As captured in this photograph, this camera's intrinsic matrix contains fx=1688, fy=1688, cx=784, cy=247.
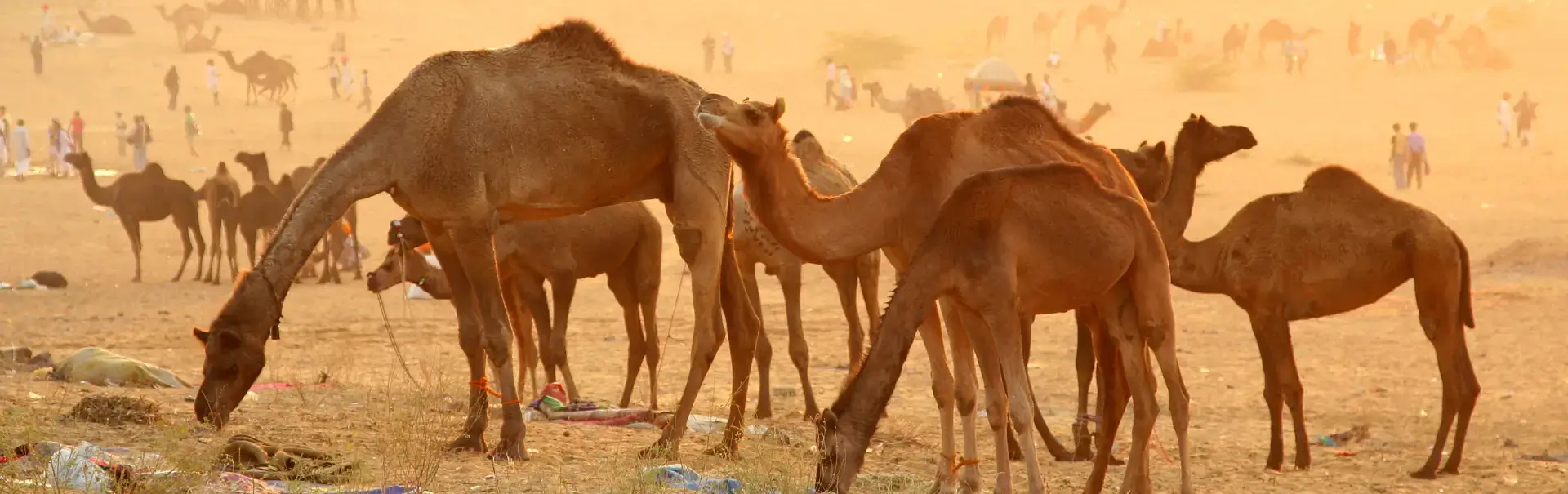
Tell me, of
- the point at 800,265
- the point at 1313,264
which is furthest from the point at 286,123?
the point at 1313,264

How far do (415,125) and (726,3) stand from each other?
63330 mm

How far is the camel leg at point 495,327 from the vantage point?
775 centimetres

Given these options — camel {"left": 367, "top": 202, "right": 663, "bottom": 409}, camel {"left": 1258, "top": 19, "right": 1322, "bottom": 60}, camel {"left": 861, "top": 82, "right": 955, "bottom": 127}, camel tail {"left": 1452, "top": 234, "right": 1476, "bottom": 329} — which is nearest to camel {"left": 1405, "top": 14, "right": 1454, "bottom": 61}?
camel {"left": 1258, "top": 19, "right": 1322, "bottom": 60}

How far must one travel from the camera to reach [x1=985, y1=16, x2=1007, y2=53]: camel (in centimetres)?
6028

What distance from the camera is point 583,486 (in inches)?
281

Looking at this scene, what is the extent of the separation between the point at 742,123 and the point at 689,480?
1.49m

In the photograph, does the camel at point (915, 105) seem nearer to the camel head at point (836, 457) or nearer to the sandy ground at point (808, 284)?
the sandy ground at point (808, 284)

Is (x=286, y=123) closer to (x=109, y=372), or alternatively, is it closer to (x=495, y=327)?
(x=109, y=372)

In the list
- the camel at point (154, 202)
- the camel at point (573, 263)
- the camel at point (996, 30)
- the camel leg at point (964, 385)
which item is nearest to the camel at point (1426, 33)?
the camel at point (996, 30)

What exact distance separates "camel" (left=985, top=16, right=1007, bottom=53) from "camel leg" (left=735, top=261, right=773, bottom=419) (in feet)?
161

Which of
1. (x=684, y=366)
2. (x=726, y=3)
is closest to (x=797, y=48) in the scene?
(x=726, y=3)

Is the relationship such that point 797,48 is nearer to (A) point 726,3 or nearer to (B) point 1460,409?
(A) point 726,3

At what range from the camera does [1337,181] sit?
32.4ft

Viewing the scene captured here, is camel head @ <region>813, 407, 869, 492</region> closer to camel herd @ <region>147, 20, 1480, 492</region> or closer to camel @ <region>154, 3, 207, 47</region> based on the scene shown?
camel herd @ <region>147, 20, 1480, 492</region>
